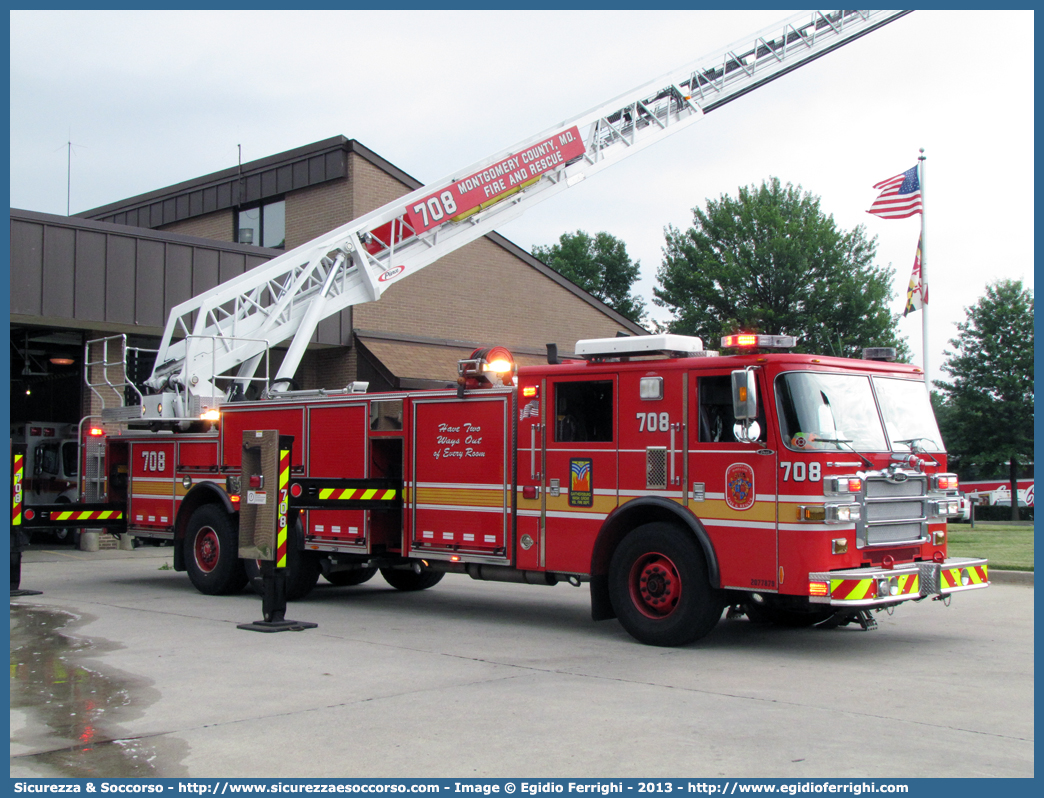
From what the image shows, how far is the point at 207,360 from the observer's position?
14.0 meters

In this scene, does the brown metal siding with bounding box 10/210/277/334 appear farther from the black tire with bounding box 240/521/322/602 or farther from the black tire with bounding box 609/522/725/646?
the black tire with bounding box 609/522/725/646

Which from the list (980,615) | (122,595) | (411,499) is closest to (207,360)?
(122,595)

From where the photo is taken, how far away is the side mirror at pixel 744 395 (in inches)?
326

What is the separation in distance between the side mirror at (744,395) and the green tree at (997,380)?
3564 cm

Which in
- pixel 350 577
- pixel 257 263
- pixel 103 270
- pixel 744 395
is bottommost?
pixel 350 577

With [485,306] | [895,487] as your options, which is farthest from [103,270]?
[895,487]

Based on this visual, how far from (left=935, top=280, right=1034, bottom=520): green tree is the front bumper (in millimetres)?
34226

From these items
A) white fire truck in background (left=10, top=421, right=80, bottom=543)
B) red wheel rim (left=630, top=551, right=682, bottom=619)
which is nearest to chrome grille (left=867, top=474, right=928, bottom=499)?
red wheel rim (left=630, top=551, right=682, bottom=619)

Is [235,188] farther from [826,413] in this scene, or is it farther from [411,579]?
[826,413]

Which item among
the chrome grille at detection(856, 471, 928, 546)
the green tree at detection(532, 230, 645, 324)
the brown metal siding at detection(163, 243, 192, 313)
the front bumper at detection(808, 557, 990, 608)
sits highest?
the green tree at detection(532, 230, 645, 324)

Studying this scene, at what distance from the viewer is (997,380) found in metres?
40.2

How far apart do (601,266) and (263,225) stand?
152 feet

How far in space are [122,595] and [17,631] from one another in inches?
113

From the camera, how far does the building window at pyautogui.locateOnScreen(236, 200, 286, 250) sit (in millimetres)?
23406
